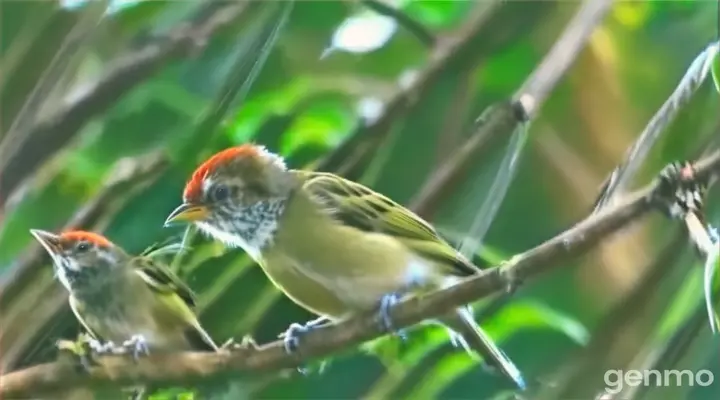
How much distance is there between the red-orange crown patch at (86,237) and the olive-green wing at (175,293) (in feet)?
0.15

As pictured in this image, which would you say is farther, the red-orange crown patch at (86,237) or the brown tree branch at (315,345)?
the red-orange crown patch at (86,237)

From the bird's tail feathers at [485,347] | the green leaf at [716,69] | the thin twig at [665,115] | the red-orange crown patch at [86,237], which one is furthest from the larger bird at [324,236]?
the green leaf at [716,69]

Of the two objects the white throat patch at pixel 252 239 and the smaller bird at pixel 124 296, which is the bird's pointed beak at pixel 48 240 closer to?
the smaller bird at pixel 124 296

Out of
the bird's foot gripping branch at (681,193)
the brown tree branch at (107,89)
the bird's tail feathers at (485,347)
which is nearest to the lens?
the bird's foot gripping branch at (681,193)

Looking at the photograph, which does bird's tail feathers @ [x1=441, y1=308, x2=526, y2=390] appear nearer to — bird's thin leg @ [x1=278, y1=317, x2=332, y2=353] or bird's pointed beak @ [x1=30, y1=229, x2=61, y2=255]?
bird's thin leg @ [x1=278, y1=317, x2=332, y2=353]

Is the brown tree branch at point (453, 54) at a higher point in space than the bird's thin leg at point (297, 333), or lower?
higher

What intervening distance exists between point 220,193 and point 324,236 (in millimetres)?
143

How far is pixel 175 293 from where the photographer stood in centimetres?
114

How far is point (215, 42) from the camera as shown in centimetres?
121

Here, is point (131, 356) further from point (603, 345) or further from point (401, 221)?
point (603, 345)

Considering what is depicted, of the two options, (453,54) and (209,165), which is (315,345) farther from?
(453,54)

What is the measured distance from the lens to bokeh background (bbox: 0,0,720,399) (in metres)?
1.09

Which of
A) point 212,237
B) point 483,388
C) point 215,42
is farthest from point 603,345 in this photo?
point 215,42

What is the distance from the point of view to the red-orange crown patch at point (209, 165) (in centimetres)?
112
